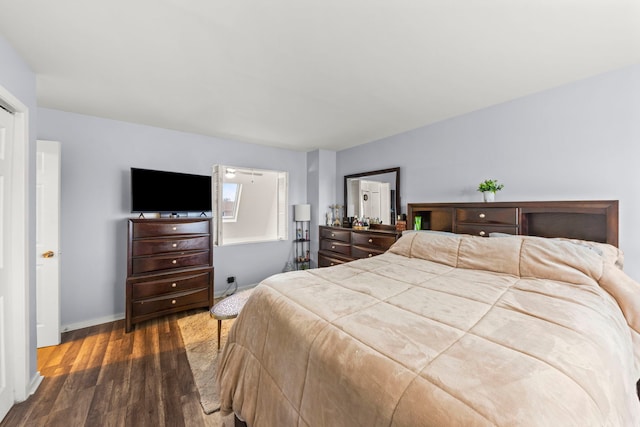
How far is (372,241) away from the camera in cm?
341

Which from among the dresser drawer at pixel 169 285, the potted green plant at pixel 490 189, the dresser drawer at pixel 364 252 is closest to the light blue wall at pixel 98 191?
the dresser drawer at pixel 169 285

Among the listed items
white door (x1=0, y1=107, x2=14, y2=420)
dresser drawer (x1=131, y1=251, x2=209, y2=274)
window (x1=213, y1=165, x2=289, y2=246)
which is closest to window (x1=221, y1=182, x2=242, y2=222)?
window (x1=213, y1=165, x2=289, y2=246)

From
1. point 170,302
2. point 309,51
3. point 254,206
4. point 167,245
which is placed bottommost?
point 170,302

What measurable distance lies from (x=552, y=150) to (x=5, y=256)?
4.33 m

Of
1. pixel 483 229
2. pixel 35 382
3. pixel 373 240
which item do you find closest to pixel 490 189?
pixel 483 229

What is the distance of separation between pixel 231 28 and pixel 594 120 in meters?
2.89

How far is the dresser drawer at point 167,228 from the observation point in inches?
110

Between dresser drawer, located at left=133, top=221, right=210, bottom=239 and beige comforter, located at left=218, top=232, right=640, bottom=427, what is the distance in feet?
6.30

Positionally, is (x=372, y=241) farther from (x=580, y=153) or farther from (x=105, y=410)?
(x=105, y=410)

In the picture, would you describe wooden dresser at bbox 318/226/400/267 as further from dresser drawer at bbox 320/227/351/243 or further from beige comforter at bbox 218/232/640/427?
beige comforter at bbox 218/232/640/427

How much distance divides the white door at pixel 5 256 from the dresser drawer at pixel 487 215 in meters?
3.78

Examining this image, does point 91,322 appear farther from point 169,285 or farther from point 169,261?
point 169,261

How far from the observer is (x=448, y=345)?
90 centimetres

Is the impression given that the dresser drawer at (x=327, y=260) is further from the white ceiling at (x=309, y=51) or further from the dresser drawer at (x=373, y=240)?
the white ceiling at (x=309, y=51)
